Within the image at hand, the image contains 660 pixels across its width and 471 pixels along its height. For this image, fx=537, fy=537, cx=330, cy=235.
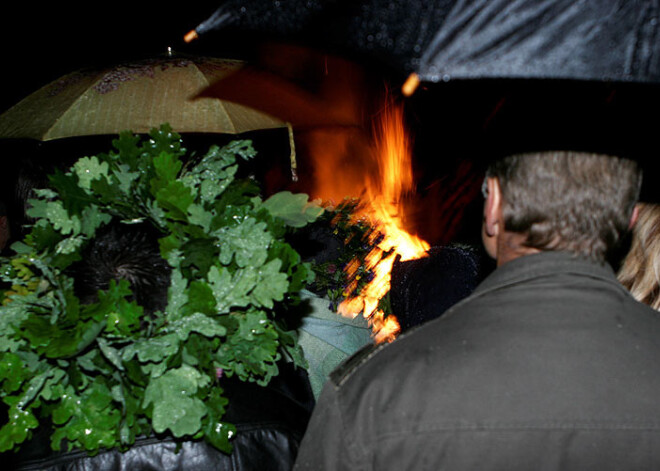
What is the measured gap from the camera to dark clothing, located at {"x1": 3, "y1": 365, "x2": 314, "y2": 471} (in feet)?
5.95

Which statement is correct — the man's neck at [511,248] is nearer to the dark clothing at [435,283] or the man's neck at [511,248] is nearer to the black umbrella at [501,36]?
the black umbrella at [501,36]

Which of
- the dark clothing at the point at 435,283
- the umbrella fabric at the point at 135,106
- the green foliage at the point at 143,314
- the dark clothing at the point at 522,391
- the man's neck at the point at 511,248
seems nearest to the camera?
the dark clothing at the point at 522,391

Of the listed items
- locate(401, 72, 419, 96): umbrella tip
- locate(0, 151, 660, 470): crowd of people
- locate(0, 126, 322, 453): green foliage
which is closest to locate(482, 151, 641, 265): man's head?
locate(0, 151, 660, 470): crowd of people

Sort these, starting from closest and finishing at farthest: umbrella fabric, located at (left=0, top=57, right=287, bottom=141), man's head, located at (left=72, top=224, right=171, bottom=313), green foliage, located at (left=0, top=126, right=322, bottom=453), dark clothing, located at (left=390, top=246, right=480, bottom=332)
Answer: green foliage, located at (left=0, top=126, right=322, bottom=453), man's head, located at (left=72, top=224, right=171, bottom=313), dark clothing, located at (left=390, top=246, right=480, bottom=332), umbrella fabric, located at (left=0, top=57, right=287, bottom=141)

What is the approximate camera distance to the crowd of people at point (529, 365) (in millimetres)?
1304

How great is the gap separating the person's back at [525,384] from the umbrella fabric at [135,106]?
9.27 ft

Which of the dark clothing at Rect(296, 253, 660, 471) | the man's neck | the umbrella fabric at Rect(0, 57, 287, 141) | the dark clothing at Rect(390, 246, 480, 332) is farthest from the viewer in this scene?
the umbrella fabric at Rect(0, 57, 287, 141)

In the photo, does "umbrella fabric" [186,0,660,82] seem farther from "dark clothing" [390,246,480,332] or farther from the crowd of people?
"dark clothing" [390,246,480,332]

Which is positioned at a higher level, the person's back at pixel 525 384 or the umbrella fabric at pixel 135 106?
the umbrella fabric at pixel 135 106

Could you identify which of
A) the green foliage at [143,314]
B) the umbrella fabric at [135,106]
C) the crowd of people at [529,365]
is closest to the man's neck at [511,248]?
the crowd of people at [529,365]

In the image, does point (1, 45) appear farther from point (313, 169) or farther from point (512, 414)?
point (512, 414)

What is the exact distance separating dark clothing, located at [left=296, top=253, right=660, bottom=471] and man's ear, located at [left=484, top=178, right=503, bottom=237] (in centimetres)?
20

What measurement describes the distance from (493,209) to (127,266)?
1.28 metres

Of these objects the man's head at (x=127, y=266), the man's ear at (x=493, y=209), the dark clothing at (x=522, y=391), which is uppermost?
the man's ear at (x=493, y=209)
